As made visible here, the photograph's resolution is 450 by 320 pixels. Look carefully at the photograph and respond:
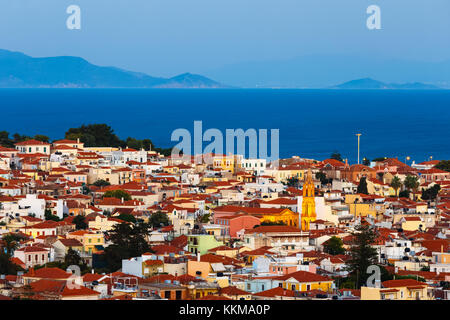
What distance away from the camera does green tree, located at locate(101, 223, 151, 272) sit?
76.0ft

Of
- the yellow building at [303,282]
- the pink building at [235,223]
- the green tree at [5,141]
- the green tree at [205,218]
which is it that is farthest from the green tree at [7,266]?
the green tree at [5,141]

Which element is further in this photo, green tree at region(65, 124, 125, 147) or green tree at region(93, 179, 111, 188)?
green tree at region(65, 124, 125, 147)

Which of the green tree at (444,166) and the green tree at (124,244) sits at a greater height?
the green tree at (444,166)

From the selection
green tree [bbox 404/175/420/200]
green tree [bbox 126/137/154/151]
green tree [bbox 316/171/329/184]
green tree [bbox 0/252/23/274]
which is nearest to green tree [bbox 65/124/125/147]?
green tree [bbox 126/137/154/151]

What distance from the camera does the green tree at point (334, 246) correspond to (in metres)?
25.9

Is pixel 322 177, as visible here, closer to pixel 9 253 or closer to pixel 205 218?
pixel 205 218

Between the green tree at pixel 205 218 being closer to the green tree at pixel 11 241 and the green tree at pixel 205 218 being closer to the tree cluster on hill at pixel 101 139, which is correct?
the green tree at pixel 11 241

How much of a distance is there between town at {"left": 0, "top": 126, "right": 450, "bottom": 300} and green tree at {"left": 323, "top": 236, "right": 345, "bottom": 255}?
38mm

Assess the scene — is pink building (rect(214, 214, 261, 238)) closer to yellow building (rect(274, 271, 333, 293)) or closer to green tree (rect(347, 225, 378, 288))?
green tree (rect(347, 225, 378, 288))

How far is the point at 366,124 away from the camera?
102 metres

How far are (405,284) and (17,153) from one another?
27.1 m

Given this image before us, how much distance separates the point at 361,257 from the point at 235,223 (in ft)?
21.3

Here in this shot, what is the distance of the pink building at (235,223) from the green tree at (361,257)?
4.07 m
